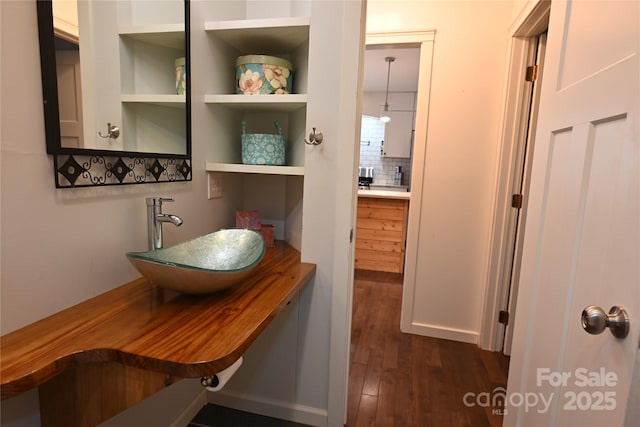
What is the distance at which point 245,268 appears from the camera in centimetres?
102

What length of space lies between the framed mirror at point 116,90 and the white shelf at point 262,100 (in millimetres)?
151

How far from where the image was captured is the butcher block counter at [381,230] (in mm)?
3820

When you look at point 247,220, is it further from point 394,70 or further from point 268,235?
point 394,70

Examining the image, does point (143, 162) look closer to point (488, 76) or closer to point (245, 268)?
point (245, 268)

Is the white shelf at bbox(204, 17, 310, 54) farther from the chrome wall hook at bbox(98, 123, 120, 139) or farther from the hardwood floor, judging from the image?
the hardwood floor

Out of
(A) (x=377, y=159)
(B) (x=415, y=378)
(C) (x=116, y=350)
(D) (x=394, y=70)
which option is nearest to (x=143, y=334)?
(C) (x=116, y=350)

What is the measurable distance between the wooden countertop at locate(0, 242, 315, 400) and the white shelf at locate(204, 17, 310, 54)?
105 centimetres

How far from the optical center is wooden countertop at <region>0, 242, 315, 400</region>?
71cm

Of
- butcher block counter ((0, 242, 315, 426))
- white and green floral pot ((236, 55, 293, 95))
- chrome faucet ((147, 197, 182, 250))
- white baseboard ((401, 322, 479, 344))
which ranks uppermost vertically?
white and green floral pot ((236, 55, 293, 95))

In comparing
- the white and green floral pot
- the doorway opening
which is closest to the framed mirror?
the white and green floral pot

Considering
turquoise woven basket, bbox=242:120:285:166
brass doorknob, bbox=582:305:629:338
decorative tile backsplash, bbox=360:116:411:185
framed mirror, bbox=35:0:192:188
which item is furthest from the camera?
decorative tile backsplash, bbox=360:116:411:185

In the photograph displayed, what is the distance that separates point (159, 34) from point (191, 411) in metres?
1.63

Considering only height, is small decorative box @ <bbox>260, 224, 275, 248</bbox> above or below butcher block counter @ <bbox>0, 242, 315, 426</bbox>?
above

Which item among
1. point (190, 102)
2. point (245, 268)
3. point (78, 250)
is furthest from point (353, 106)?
point (78, 250)
